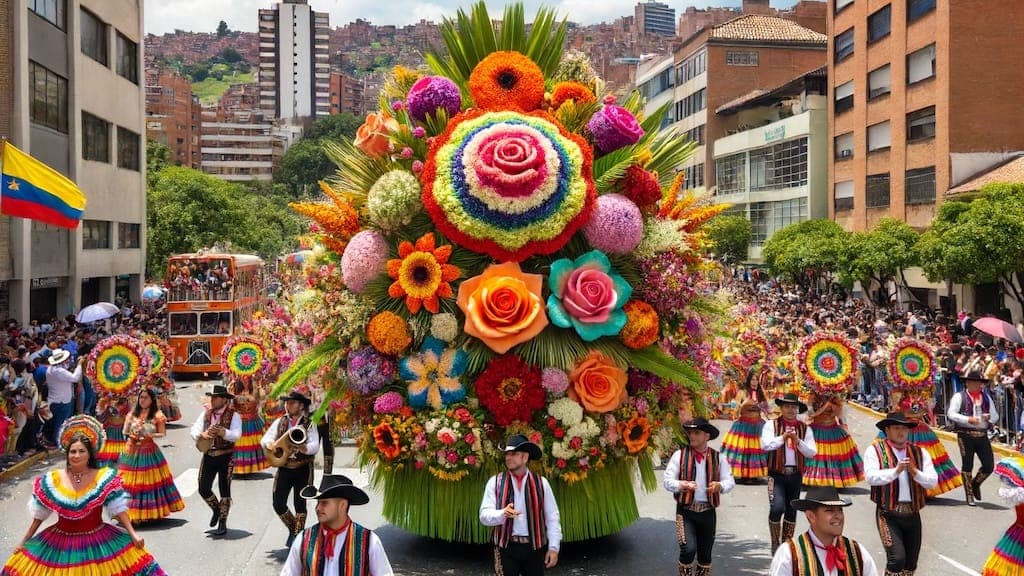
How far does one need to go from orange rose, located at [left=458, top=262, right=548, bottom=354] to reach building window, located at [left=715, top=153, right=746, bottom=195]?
4765cm

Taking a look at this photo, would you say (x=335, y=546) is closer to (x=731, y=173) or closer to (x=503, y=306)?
(x=503, y=306)

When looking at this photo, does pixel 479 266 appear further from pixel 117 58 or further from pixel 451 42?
pixel 117 58

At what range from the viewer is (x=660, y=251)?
32.0ft

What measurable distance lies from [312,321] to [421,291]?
1275 mm

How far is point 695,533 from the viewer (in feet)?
29.1

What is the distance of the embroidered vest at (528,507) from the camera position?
25.3ft

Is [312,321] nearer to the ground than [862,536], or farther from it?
farther from it

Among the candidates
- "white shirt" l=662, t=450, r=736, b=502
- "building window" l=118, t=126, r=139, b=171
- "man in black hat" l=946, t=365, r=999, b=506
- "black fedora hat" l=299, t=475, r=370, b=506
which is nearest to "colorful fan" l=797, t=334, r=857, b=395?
"man in black hat" l=946, t=365, r=999, b=506

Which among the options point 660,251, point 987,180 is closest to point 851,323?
→ point 987,180

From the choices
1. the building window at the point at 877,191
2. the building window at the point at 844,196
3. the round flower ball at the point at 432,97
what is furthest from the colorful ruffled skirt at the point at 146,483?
the building window at the point at 844,196

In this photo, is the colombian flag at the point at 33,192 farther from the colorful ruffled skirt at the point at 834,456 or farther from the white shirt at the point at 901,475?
the white shirt at the point at 901,475

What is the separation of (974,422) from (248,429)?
9.53 metres

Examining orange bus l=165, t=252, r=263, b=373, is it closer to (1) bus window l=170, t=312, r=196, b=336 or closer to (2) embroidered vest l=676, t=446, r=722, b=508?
(1) bus window l=170, t=312, r=196, b=336

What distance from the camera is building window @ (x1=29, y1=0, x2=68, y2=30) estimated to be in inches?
1178
